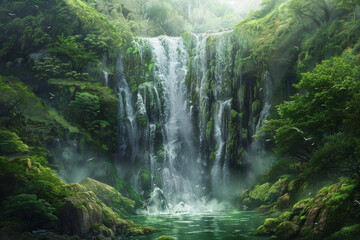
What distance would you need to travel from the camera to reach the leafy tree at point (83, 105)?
93.4 ft

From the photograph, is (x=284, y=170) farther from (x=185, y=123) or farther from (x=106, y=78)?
(x=106, y=78)

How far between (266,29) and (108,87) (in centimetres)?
1406

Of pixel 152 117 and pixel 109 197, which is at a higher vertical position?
pixel 152 117

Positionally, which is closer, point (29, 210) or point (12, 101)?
point (29, 210)

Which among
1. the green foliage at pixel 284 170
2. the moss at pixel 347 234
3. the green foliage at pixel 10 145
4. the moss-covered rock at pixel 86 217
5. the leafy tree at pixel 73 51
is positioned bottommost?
the moss at pixel 347 234

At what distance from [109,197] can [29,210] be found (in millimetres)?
8358

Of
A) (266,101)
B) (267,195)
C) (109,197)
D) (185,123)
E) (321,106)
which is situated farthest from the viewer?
(185,123)

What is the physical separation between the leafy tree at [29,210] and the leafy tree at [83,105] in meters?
14.4

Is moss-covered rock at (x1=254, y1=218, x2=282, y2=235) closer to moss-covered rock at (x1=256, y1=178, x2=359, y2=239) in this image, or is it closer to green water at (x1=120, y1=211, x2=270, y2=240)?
moss-covered rock at (x1=256, y1=178, x2=359, y2=239)

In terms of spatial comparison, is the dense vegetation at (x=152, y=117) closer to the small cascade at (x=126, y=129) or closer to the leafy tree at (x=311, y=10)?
the leafy tree at (x=311, y=10)

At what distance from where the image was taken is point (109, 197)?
22875 mm

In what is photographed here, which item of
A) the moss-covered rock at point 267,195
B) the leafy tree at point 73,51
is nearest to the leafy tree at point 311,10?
the moss-covered rock at point 267,195

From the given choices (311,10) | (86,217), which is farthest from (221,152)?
(86,217)

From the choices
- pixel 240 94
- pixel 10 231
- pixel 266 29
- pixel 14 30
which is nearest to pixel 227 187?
pixel 240 94
